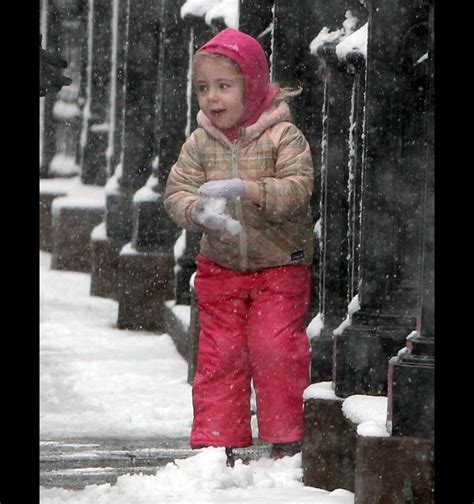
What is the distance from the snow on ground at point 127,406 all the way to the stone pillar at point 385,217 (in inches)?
21.6

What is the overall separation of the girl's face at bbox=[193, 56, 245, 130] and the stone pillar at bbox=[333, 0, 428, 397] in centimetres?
55

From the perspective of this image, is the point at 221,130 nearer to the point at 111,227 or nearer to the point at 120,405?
the point at 120,405

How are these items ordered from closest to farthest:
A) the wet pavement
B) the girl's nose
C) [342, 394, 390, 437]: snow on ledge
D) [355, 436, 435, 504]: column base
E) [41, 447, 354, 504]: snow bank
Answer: [355, 436, 435, 504]: column base, [342, 394, 390, 437]: snow on ledge, [41, 447, 354, 504]: snow bank, the girl's nose, the wet pavement

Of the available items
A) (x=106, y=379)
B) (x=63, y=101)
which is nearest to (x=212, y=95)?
(x=106, y=379)

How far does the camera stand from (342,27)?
8.82 meters

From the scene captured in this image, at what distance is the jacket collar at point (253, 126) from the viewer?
25.6 feet

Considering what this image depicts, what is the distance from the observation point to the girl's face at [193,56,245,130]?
305 inches

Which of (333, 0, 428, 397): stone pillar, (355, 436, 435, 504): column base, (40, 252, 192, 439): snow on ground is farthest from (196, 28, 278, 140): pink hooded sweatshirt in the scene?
(40, 252, 192, 439): snow on ground

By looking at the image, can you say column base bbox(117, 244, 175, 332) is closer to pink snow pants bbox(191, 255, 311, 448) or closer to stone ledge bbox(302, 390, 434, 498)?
pink snow pants bbox(191, 255, 311, 448)

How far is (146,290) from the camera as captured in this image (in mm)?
14188

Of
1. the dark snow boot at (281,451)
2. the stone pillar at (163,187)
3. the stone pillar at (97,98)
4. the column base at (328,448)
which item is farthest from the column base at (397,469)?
the stone pillar at (97,98)

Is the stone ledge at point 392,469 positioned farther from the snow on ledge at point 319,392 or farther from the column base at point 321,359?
the column base at point 321,359
